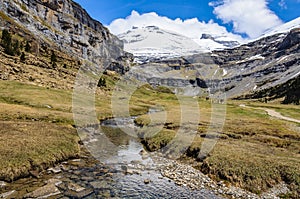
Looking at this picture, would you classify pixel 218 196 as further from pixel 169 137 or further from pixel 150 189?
pixel 169 137

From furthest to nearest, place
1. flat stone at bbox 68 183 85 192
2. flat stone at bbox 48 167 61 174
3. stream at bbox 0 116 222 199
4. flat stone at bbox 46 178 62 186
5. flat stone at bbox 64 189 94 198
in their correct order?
flat stone at bbox 48 167 61 174, flat stone at bbox 46 178 62 186, flat stone at bbox 68 183 85 192, stream at bbox 0 116 222 199, flat stone at bbox 64 189 94 198

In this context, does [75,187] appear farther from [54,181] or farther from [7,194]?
[7,194]

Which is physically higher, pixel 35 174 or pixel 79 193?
pixel 35 174

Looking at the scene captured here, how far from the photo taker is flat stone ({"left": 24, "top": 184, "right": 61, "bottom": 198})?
895 inches

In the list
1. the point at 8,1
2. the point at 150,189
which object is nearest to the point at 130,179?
the point at 150,189

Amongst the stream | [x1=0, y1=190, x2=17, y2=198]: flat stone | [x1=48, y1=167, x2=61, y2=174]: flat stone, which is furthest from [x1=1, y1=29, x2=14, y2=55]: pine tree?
[x1=0, y1=190, x2=17, y2=198]: flat stone

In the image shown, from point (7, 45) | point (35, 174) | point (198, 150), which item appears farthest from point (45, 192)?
point (7, 45)

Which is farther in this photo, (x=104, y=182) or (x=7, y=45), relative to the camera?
(x=7, y=45)

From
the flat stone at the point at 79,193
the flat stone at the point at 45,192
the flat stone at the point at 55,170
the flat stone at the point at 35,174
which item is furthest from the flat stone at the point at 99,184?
the flat stone at the point at 35,174

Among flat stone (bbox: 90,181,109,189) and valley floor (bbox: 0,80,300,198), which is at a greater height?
valley floor (bbox: 0,80,300,198)

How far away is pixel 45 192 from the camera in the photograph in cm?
2352

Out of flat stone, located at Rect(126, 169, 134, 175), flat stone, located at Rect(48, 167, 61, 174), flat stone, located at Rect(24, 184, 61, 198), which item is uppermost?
flat stone, located at Rect(48, 167, 61, 174)

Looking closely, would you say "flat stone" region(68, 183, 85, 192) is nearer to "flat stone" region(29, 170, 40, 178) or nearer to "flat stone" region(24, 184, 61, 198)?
"flat stone" region(24, 184, 61, 198)

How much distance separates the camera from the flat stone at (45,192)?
74.6ft
